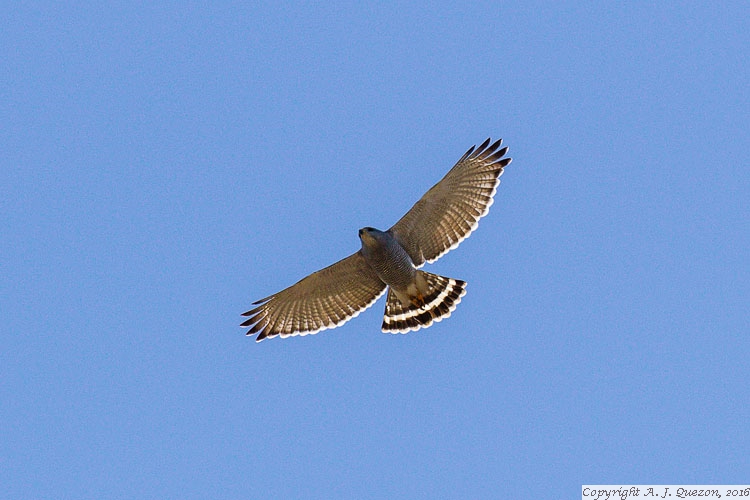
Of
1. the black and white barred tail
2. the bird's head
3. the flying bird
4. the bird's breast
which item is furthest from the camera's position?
the black and white barred tail

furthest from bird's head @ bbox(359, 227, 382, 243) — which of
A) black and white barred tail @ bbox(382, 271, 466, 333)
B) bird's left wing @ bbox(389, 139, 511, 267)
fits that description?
black and white barred tail @ bbox(382, 271, 466, 333)

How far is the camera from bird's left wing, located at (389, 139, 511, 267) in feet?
45.1

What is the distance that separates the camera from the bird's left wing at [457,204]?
541 inches

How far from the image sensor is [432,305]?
14.2 metres

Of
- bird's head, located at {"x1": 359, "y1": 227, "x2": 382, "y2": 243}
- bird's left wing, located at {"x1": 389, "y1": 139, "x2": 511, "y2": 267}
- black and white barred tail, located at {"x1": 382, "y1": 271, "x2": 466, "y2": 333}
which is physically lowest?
black and white barred tail, located at {"x1": 382, "y1": 271, "x2": 466, "y2": 333}

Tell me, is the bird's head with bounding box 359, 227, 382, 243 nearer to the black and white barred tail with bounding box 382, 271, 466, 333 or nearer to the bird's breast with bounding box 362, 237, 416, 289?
the bird's breast with bounding box 362, 237, 416, 289

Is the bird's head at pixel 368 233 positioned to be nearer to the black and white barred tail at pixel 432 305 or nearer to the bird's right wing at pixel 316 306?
the bird's right wing at pixel 316 306

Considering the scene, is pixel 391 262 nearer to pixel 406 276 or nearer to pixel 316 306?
pixel 406 276

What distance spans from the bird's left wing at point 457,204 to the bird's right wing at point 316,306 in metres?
1.00

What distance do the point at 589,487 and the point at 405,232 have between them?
15.3ft

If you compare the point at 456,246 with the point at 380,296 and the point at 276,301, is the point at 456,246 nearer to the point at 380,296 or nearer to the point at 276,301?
the point at 380,296

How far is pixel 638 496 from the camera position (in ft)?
40.8

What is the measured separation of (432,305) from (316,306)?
1.90m

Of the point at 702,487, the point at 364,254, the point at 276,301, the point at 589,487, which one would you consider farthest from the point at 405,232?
the point at 702,487
